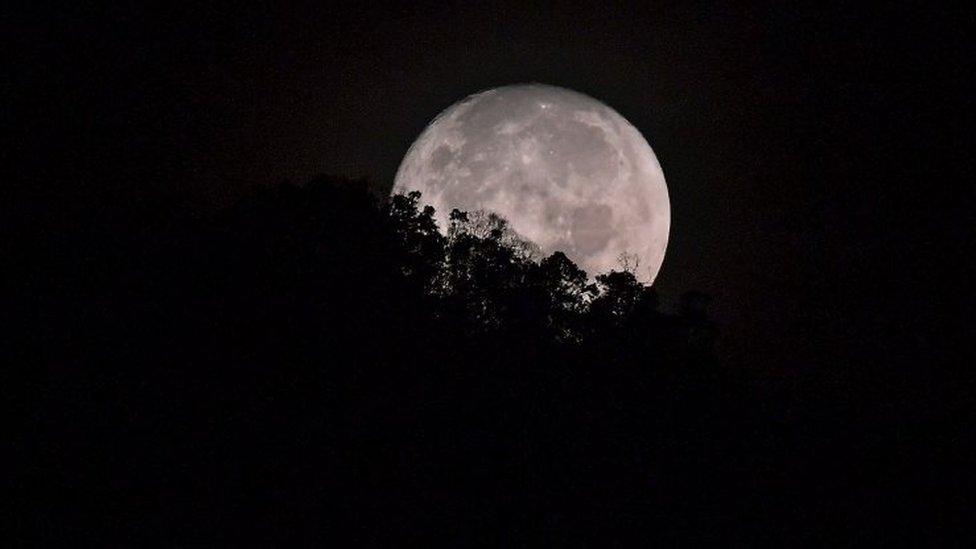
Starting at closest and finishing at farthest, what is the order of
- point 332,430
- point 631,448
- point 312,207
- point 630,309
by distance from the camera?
point 332,430
point 631,448
point 630,309
point 312,207

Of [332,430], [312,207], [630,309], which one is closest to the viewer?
[332,430]

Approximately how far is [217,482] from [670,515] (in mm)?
8124

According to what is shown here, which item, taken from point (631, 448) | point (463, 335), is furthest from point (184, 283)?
point (631, 448)

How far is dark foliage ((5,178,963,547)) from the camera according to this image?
41.3 feet

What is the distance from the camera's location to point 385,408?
1407 centimetres

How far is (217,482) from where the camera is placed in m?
12.7

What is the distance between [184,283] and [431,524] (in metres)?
6.77

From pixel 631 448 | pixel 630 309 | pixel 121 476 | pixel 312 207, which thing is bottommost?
pixel 121 476

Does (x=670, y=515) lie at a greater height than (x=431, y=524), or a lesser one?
greater

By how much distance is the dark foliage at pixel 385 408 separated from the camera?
12602 mm

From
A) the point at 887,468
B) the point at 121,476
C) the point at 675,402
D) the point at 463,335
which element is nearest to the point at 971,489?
the point at 887,468

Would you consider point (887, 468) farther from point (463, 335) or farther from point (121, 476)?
point (121, 476)

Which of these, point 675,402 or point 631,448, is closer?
point 631,448

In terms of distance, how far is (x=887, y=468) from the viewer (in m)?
15.9
